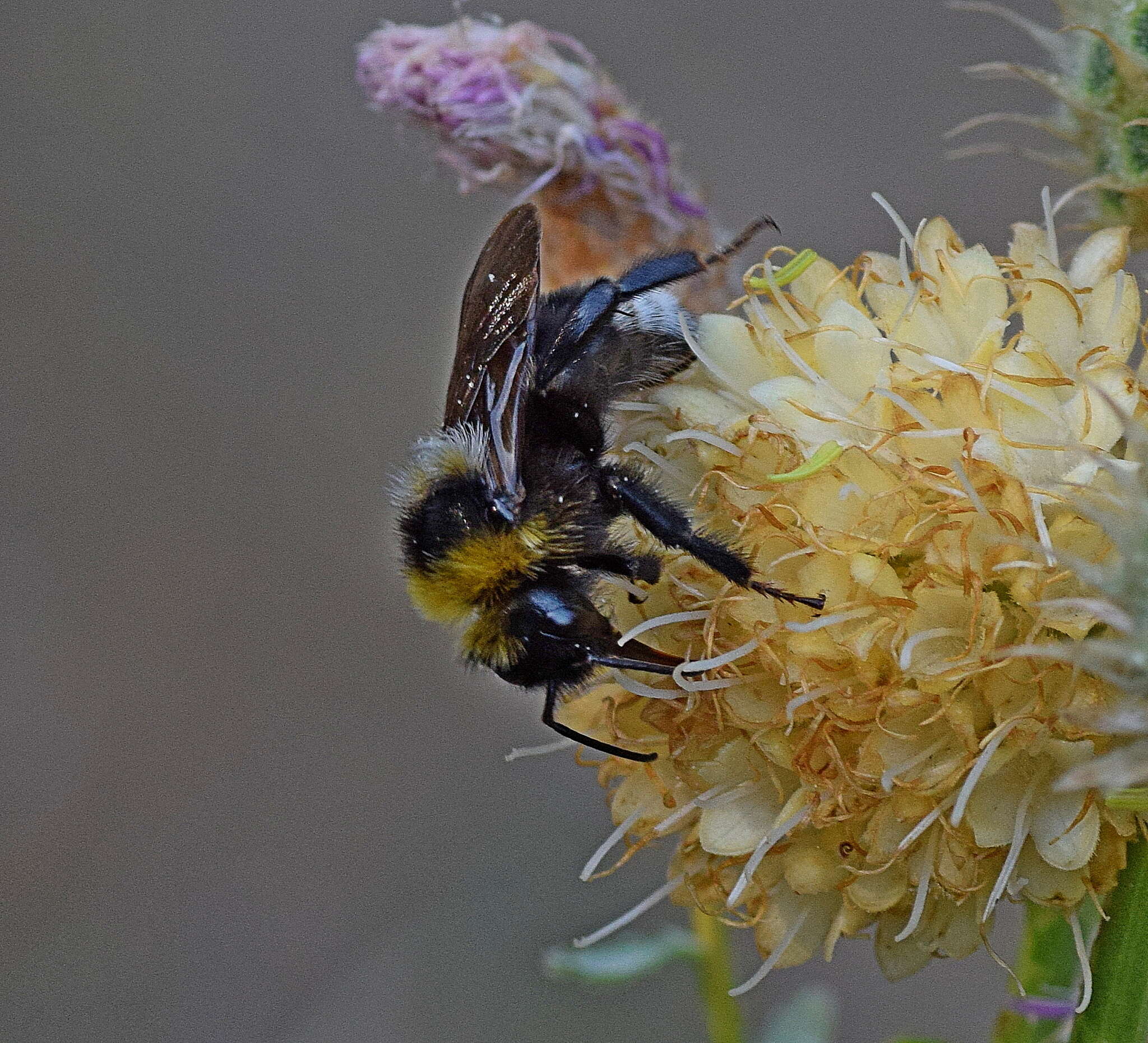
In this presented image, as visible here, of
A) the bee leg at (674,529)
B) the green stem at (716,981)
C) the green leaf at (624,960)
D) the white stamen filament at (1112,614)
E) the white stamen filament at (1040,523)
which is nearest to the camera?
the white stamen filament at (1112,614)

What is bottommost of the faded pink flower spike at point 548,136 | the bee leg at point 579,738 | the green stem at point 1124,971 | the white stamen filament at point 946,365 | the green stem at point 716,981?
the green stem at point 716,981

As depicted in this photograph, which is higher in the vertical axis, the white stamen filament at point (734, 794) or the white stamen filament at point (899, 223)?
the white stamen filament at point (899, 223)

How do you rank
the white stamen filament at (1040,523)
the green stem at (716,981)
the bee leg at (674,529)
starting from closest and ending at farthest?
the white stamen filament at (1040,523), the bee leg at (674,529), the green stem at (716,981)

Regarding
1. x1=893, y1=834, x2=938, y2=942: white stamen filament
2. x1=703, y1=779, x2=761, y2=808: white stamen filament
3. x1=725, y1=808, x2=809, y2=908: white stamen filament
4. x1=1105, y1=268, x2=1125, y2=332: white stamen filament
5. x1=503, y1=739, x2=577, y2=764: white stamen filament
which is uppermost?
x1=1105, y1=268, x2=1125, y2=332: white stamen filament

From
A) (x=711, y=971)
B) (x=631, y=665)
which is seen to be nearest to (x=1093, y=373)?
(x=631, y=665)

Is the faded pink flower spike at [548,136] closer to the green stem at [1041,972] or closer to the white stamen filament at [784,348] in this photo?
the white stamen filament at [784,348]

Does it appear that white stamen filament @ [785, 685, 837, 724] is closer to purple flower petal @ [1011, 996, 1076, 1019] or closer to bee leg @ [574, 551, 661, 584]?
bee leg @ [574, 551, 661, 584]

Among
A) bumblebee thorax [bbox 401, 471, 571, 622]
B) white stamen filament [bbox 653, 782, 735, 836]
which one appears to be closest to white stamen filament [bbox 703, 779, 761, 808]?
white stamen filament [bbox 653, 782, 735, 836]

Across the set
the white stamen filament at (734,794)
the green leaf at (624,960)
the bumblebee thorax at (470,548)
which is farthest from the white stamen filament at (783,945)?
the green leaf at (624,960)
